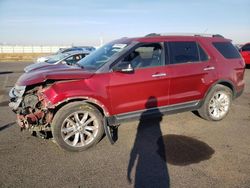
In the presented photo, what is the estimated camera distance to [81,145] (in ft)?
14.3

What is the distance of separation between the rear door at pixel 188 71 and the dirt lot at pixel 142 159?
76cm

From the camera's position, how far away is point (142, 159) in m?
3.99

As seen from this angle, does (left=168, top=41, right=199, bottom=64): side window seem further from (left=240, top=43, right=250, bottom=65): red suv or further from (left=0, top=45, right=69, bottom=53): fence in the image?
(left=0, top=45, right=69, bottom=53): fence

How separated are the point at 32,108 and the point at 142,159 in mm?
2106

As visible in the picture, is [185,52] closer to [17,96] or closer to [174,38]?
[174,38]

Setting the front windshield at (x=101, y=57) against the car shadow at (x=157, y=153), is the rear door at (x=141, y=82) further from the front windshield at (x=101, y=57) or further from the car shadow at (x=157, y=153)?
the front windshield at (x=101, y=57)

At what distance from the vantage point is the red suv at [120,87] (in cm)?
421

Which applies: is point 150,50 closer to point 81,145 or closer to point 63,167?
point 81,145

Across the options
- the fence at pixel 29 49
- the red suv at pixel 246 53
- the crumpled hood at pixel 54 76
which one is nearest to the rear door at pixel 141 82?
the crumpled hood at pixel 54 76

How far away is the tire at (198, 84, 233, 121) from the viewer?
5.66 m

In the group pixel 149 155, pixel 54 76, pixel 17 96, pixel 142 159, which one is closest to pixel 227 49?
pixel 149 155

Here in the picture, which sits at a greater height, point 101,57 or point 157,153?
point 101,57

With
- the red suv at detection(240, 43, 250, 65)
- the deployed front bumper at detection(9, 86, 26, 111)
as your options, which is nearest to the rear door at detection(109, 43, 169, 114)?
the deployed front bumper at detection(9, 86, 26, 111)

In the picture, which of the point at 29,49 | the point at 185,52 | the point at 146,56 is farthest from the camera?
the point at 29,49
